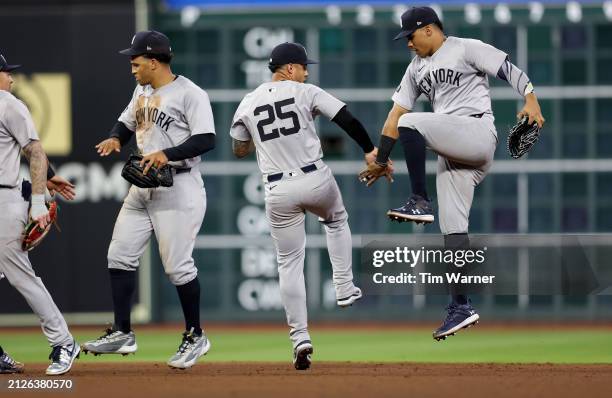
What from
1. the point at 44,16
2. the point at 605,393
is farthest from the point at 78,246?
the point at 605,393

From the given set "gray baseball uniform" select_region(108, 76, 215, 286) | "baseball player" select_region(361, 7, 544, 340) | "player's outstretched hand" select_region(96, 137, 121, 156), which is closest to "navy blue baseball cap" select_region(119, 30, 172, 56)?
"gray baseball uniform" select_region(108, 76, 215, 286)

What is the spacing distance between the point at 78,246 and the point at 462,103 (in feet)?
20.0

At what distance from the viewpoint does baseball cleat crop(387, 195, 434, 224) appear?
7.87 metres

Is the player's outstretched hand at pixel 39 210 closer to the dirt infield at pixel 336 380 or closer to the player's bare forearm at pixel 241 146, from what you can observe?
the dirt infield at pixel 336 380

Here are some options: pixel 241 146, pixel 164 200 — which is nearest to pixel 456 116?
pixel 241 146

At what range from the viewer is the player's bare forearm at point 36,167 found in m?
7.98

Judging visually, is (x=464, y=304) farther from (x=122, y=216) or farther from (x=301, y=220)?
(x=122, y=216)

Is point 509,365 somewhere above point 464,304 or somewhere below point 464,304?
below

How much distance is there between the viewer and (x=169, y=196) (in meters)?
8.30

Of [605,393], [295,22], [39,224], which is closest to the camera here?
[605,393]

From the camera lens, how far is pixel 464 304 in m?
8.39

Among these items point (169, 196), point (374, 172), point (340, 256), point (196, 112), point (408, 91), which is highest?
point (408, 91)

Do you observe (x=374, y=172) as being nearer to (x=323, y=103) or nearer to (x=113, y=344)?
(x=323, y=103)

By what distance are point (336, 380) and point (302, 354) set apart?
16.2 inches
